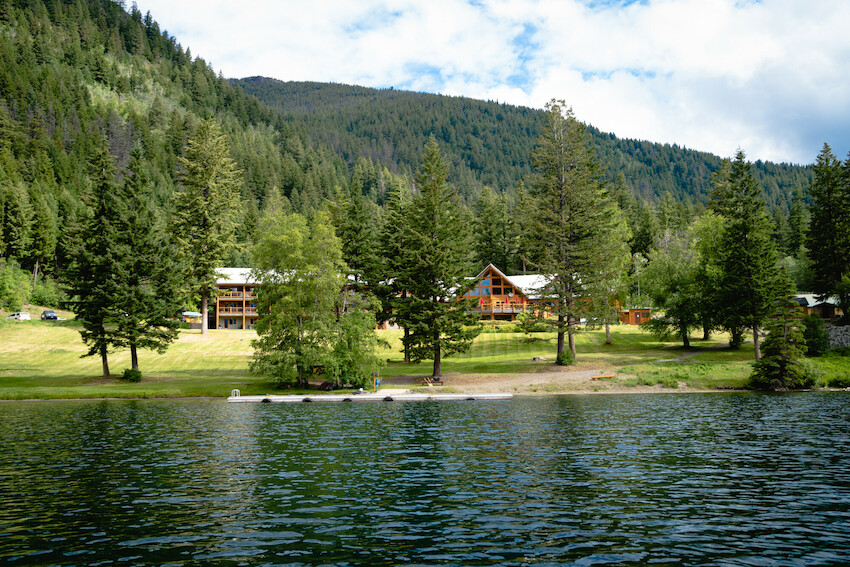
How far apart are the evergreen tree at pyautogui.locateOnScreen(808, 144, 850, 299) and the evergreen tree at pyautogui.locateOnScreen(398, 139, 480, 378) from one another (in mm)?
44292

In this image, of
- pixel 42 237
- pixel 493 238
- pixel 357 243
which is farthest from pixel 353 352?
pixel 42 237

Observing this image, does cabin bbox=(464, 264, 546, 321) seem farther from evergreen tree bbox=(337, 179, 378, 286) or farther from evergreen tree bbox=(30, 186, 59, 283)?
evergreen tree bbox=(30, 186, 59, 283)

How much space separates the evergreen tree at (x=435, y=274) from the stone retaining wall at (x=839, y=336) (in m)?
35.0

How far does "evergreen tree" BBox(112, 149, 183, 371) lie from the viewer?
5281 centimetres

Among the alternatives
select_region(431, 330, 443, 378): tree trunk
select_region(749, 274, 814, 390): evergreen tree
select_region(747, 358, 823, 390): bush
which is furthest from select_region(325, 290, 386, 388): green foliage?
select_region(749, 274, 814, 390): evergreen tree

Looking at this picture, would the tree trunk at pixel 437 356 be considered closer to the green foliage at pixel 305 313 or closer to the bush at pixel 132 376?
the green foliage at pixel 305 313

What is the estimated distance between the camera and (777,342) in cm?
4534

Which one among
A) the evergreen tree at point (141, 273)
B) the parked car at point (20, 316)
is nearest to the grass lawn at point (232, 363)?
the evergreen tree at point (141, 273)

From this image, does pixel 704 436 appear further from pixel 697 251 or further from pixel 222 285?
pixel 222 285

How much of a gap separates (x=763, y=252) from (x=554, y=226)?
19478 millimetres

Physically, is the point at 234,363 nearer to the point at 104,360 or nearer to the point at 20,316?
the point at 104,360

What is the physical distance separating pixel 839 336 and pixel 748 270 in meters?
12.5

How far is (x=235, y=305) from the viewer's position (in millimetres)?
102375

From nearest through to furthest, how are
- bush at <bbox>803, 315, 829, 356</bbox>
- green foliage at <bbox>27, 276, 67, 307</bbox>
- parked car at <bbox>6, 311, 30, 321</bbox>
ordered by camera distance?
bush at <bbox>803, 315, 829, 356</bbox> < parked car at <bbox>6, 311, 30, 321</bbox> < green foliage at <bbox>27, 276, 67, 307</bbox>
